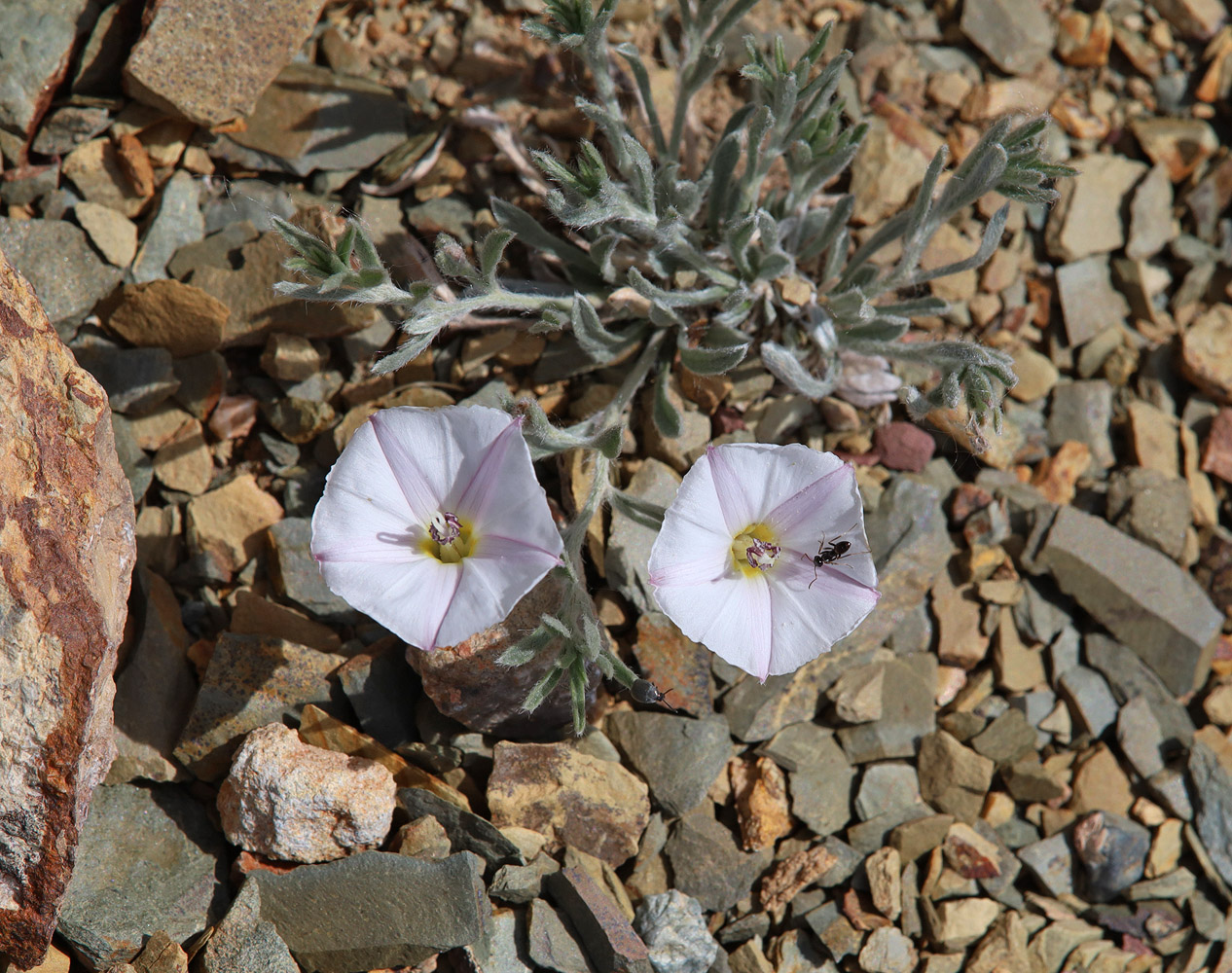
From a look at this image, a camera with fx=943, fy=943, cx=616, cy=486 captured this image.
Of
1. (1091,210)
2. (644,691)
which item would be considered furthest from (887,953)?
(1091,210)

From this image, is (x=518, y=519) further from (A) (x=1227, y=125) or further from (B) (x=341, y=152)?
(A) (x=1227, y=125)

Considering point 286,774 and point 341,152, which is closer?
point 286,774

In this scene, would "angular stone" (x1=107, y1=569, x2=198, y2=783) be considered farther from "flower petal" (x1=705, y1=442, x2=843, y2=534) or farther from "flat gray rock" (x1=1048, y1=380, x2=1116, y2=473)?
"flat gray rock" (x1=1048, y1=380, x2=1116, y2=473)

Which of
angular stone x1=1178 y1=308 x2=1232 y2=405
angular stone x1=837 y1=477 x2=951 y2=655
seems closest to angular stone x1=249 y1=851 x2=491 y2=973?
angular stone x1=837 y1=477 x2=951 y2=655

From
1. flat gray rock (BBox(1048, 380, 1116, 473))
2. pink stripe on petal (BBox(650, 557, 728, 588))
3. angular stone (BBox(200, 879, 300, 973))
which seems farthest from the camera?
flat gray rock (BBox(1048, 380, 1116, 473))

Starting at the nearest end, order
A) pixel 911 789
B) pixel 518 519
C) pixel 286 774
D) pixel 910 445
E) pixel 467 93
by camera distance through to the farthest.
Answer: pixel 518 519, pixel 286 774, pixel 911 789, pixel 910 445, pixel 467 93

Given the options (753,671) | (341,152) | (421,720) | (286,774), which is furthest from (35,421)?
(753,671)
